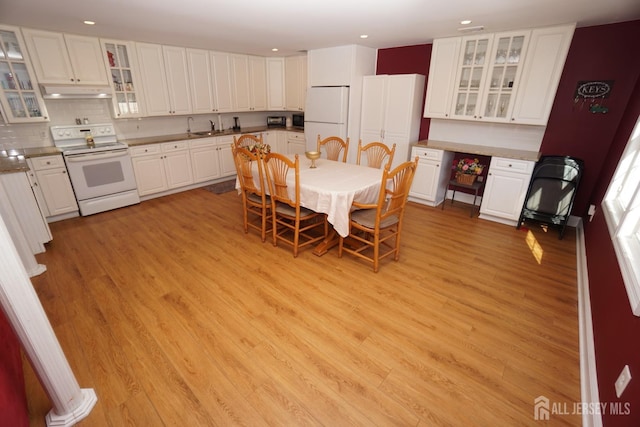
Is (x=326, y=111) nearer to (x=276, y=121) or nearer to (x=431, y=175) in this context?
(x=276, y=121)

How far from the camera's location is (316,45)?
455 cm

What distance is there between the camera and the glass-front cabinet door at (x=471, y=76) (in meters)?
3.69

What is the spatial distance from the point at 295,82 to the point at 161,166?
295 centimetres

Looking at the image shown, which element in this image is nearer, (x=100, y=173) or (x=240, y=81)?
(x=100, y=173)

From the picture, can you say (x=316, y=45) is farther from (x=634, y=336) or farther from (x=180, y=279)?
(x=634, y=336)

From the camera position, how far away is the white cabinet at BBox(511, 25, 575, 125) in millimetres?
3191

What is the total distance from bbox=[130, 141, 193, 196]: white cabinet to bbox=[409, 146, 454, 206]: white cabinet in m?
3.67

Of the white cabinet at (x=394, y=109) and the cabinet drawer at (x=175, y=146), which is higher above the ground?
the white cabinet at (x=394, y=109)

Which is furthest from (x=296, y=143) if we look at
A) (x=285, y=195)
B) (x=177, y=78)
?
(x=285, y=195)

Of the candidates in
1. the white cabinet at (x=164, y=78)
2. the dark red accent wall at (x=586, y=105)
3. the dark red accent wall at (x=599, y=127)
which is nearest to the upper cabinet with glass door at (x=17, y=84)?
the white cabinet at (x=164, y=78)

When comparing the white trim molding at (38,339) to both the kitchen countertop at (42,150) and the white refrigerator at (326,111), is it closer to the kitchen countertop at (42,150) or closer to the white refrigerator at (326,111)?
the kitchen countertop at (42,150)

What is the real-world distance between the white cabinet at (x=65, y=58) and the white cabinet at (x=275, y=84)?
9.19ft

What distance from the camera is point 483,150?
3920 millimetres

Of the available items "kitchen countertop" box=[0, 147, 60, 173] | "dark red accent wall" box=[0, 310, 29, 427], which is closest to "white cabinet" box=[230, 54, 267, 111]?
"kitchen countertop" box=[0, 147, 60, 173]
